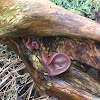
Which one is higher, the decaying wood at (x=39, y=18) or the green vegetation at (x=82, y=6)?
the decaying wood at (x=39, y=18)

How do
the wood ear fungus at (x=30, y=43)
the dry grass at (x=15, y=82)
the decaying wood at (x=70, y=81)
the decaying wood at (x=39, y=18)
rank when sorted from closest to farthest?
the decaying wood at (x=39, y=18) → the decaying wood at (x=70, y=81) → the wood ear fungus at (x=30, y=43) → the dry grass at (x=15, y=82)

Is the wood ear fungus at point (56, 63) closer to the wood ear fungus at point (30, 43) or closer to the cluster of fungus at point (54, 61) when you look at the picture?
the cluster of fungus at point (54, 61)

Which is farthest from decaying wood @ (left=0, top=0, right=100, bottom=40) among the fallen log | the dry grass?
the dry grass

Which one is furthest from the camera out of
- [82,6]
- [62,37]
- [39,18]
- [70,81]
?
[82,6]

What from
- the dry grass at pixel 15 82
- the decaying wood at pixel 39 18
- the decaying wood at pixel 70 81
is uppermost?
the decaying wood at pixel 39 18

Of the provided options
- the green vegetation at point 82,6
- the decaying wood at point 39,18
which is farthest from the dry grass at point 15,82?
the green vegetation at point 82,6

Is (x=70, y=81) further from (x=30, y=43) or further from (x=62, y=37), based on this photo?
(x=30, y=43)

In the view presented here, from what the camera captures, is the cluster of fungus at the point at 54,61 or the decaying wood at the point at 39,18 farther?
the cluster of fungus at the point at 54,61

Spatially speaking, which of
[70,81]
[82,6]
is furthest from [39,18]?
[82,6]

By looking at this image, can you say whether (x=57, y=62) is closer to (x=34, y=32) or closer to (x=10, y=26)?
(x=34, y=32)
